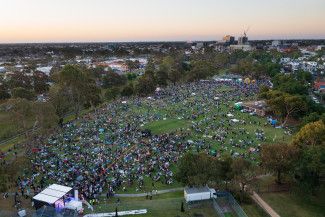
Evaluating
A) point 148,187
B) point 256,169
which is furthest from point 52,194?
point 256,169

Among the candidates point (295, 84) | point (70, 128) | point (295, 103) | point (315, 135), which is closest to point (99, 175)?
point (70, 128)

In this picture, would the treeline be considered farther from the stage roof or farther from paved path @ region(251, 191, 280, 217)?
the stage roof

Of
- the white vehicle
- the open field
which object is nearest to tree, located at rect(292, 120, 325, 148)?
the open field

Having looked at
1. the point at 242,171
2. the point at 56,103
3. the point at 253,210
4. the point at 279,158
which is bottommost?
the point at 253,210

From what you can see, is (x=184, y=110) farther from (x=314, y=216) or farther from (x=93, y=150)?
(x=314, y=216)

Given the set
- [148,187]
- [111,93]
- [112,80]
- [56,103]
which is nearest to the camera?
[148,187]

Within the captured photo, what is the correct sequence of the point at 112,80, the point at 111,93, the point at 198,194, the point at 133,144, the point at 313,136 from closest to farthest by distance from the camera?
the point at 198,194 < the point at 313,136 < the point at 133,144 < the point at 111,93 < the point at 112,80

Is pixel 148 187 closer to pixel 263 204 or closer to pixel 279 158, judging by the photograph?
pixel 263 204
